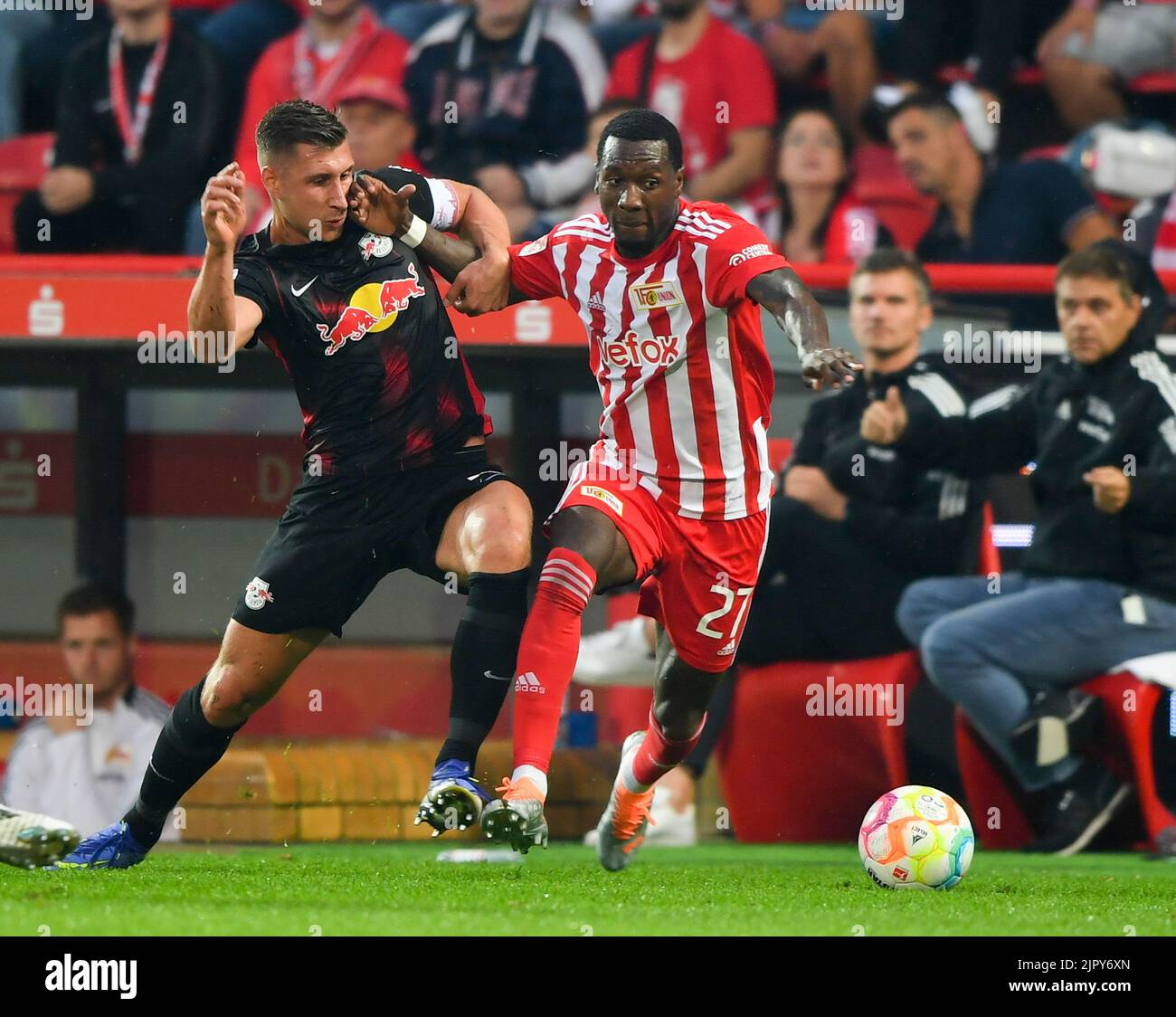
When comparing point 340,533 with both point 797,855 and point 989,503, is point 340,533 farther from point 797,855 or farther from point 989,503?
point 989,503

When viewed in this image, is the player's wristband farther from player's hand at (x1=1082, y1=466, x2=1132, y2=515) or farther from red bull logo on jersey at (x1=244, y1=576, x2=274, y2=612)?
player's hand at (x1=1082, y1=466, x2=1132, y2=515)

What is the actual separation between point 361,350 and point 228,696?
1.03m

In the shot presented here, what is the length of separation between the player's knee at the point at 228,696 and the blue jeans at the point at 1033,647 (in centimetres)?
285

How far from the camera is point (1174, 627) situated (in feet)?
23.0

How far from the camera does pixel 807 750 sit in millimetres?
7398

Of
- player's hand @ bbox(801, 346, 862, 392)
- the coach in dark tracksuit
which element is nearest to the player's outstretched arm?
player's hand @ bbox(801, 346, 862, 392)

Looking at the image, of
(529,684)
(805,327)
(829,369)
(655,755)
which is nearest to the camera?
(829,369)

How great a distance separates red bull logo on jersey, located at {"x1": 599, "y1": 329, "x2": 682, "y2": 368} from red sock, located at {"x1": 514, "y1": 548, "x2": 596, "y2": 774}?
0.64 meters

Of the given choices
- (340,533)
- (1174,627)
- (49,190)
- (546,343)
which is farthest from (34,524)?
(1174,627)

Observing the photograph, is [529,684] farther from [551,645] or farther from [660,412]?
[660,412]

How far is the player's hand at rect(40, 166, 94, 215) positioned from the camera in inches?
319

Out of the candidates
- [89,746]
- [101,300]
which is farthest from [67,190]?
[89,746]

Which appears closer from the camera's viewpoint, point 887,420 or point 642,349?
Answer: point 642,349

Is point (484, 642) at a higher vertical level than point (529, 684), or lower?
higher
